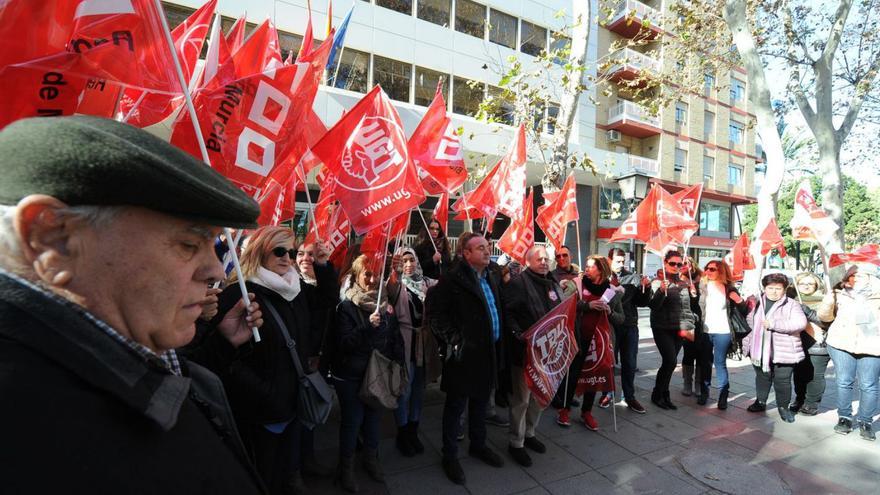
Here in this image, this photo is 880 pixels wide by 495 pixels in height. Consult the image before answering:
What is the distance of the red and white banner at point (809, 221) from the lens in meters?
6.34

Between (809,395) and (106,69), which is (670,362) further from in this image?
(106,69)

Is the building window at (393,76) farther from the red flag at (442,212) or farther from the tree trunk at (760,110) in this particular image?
the tree trunk at (760,110)

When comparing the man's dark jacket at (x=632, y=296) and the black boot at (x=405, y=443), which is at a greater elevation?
the man's dark jacket at (x=632, y=296)

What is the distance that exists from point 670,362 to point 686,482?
2.03 m

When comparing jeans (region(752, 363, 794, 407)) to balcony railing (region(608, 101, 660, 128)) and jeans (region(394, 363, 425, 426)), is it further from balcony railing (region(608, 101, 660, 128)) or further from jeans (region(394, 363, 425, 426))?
balcony railing (region(608, 101, 660, 128))

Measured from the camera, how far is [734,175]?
26609mm

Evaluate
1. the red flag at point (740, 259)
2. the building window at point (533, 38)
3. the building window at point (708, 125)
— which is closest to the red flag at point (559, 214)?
the red flag at point (740, 259)

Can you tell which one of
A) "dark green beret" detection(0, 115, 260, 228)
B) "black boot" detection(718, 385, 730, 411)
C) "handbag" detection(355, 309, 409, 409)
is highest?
"dark green beret" detection(0, 115, 260, 228)

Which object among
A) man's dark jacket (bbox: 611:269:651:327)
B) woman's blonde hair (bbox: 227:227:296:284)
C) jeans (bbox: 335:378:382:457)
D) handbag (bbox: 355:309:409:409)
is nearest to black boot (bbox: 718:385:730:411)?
man's dark jacket (bbox: 611:269:651:327)

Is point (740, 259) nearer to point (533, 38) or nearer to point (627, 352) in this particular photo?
point (627, 352)

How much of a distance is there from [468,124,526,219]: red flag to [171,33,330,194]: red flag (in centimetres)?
314

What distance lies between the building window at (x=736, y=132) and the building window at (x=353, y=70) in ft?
79.9

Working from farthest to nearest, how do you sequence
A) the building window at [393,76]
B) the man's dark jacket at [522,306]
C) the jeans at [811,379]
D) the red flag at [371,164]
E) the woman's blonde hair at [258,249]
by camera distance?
the building window at [393,76] → the jeans at [811,379] → the man's dark jacket at [522,306] → the red flag at [371,164] → the woman's blonde hair at [258,249]

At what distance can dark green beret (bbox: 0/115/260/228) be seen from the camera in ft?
2.11
